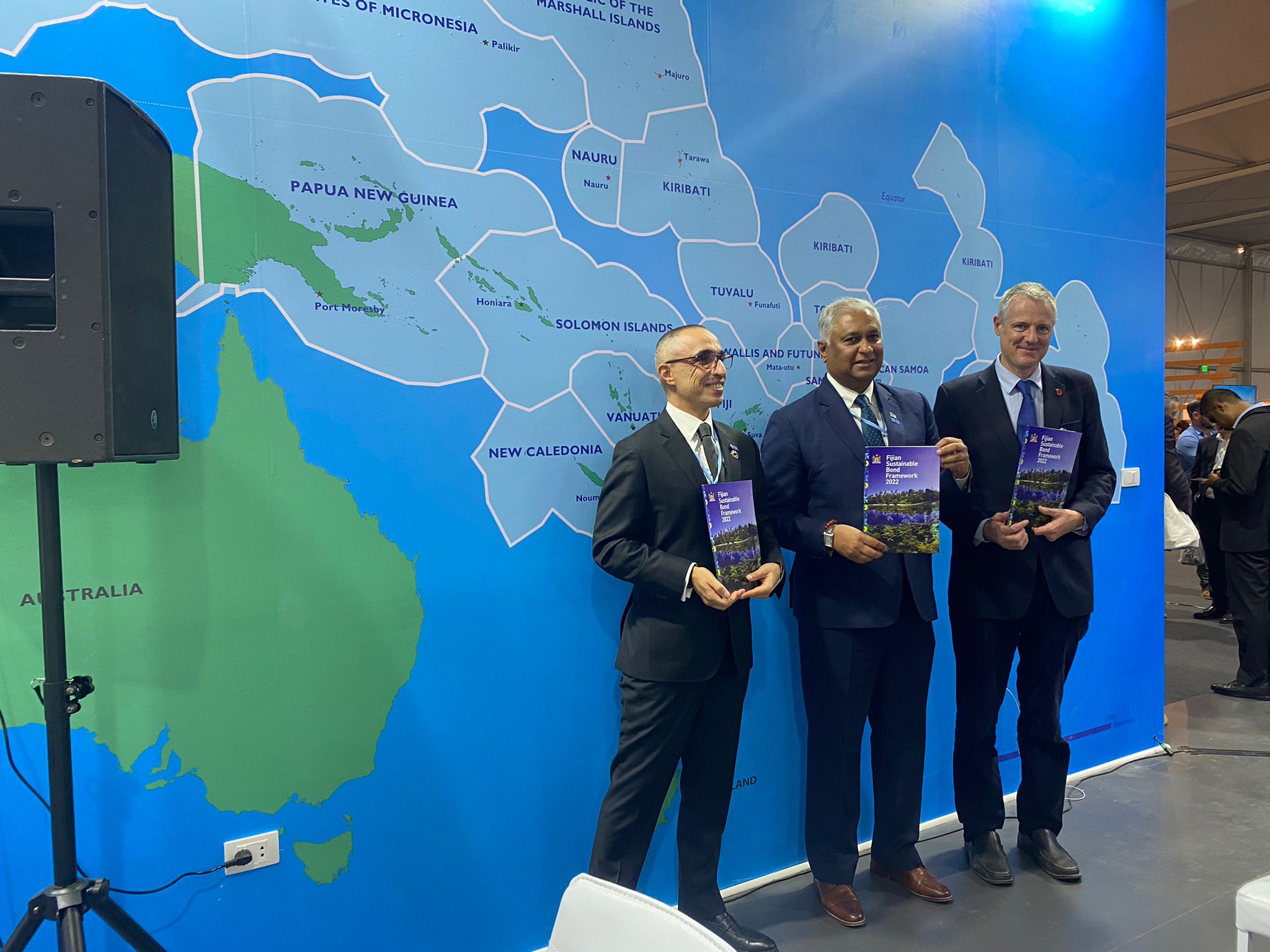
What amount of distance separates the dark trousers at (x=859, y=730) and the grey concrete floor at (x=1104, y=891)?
0.60 ft

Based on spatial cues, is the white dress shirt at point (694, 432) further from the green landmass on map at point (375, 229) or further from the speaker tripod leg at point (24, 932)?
the speaker tripod leg at point (24, 932)

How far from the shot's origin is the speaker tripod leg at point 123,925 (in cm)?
162

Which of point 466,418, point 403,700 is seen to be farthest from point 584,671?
point 466,418

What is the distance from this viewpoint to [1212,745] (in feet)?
13.7

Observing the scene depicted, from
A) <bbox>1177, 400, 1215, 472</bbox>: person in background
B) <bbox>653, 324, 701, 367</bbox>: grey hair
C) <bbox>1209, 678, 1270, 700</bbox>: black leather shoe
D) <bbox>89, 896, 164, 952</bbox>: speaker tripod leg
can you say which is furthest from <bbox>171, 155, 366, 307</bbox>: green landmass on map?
<bbox>1177, 400, 1215, 472</bbox>: person in background

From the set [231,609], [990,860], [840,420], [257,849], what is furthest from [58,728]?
[990,860]

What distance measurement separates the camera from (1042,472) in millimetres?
2662

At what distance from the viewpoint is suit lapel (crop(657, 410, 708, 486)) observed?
7.78ft

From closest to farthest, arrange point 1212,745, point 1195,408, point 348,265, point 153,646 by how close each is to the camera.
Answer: point 153,646 < point 348,265 < point 1212,745 < point 1195,408

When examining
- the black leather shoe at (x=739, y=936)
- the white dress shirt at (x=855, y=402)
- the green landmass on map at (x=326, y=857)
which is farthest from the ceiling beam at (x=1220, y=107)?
the green landmass on map at (x=326, y=857)

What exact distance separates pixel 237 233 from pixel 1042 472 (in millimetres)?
2373

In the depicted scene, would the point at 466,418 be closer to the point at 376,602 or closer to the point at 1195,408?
the point at 376,602

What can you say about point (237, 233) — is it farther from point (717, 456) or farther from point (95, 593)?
point (717, 456)

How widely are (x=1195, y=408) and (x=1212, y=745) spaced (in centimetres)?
526
